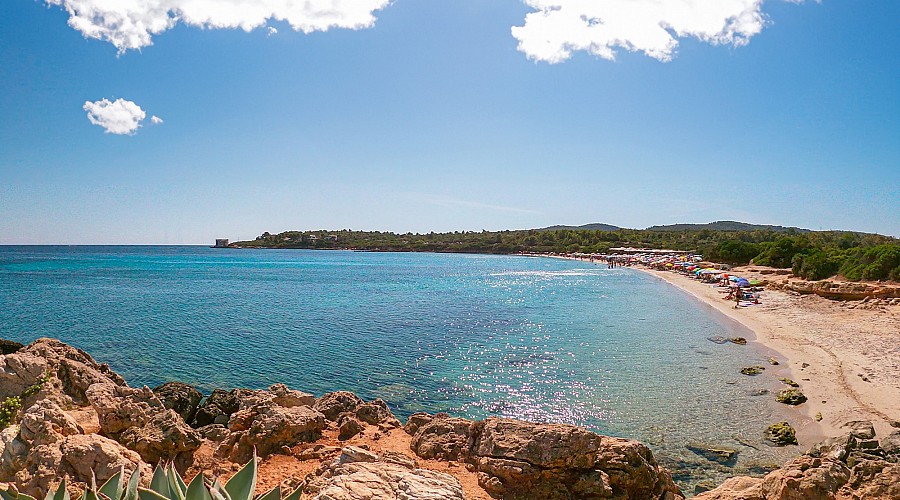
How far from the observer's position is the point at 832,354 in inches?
804

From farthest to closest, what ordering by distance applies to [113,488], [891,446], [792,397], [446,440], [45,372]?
[792,397] < [891,446] < [446,440] < [45,372] < [113,488]

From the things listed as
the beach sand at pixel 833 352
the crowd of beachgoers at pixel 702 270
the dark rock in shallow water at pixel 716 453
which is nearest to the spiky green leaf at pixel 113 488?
the dark rock in shallow water at pixel 716 453

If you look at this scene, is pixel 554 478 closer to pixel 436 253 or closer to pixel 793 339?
pixel 793 339

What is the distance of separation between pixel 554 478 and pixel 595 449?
2.27 feet

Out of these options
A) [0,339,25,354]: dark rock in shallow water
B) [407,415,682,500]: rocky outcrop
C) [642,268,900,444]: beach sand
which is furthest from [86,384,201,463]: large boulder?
[642,268,900,444]: beach sand

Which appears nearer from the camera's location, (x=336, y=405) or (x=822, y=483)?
(x=822, y=483)

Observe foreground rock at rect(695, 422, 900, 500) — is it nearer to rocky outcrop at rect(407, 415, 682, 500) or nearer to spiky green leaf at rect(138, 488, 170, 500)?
rocky outcrop at rect(407, 415, 682, 500)

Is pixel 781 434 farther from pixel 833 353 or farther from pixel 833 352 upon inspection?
pixel 833 352

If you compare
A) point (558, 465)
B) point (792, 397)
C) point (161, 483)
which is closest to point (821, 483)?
point (558, 465)

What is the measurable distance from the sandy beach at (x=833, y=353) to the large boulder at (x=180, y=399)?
45.7ft

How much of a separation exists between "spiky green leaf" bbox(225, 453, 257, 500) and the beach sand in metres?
14.1

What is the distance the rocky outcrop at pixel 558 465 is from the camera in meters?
6.53

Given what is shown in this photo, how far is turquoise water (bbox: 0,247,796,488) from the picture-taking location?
1466 centimetres

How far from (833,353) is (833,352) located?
0.20m
